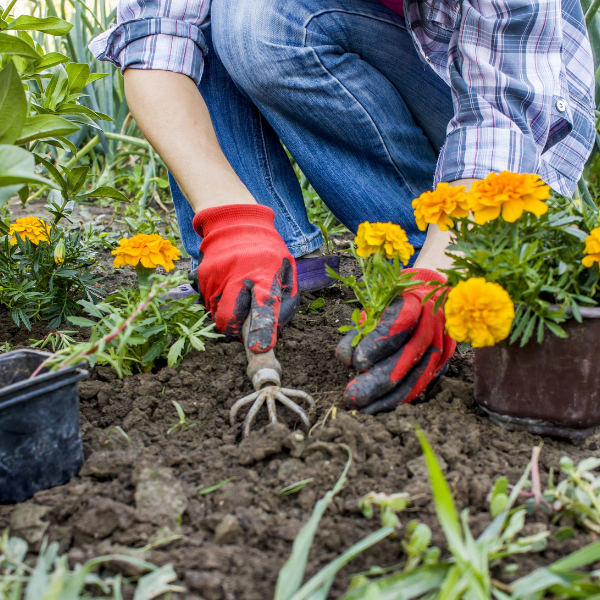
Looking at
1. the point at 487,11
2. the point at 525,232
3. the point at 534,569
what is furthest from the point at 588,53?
the point at 534,569

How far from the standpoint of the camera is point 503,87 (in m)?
1.31

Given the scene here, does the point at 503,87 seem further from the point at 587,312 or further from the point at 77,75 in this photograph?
the point at 77,75

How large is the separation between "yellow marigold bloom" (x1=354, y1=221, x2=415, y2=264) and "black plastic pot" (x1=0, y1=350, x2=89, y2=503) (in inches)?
21.9

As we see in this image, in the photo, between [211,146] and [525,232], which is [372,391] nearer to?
[525,232]

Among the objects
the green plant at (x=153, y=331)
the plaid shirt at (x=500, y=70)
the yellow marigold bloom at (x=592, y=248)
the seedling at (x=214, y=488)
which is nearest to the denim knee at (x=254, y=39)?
the plaid shirt at (x=500, y=70)

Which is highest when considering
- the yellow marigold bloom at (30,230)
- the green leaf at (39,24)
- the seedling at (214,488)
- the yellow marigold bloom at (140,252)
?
the green leaf at (39,24)

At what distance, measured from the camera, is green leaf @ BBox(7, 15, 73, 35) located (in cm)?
123

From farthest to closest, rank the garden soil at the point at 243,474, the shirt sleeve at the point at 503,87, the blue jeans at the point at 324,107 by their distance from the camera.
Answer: the blue jeans at the point at 324,107 < the shirt sleeve at the point at 503,87 < the garden soil at the point at 243,474

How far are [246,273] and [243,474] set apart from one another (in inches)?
22.3

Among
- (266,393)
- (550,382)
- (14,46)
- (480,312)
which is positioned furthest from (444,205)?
(14,46)

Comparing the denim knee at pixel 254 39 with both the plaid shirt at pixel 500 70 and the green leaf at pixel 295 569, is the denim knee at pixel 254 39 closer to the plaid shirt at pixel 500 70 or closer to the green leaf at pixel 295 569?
the plaid shirt at pixel 500 70

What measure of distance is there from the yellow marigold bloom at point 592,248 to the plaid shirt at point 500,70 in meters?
0.43

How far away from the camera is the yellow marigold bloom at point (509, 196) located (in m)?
0.87

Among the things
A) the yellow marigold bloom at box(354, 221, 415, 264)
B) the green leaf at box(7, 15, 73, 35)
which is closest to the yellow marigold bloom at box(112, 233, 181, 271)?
the yellow marigold bloom at box(354, 221, 415, 264)
